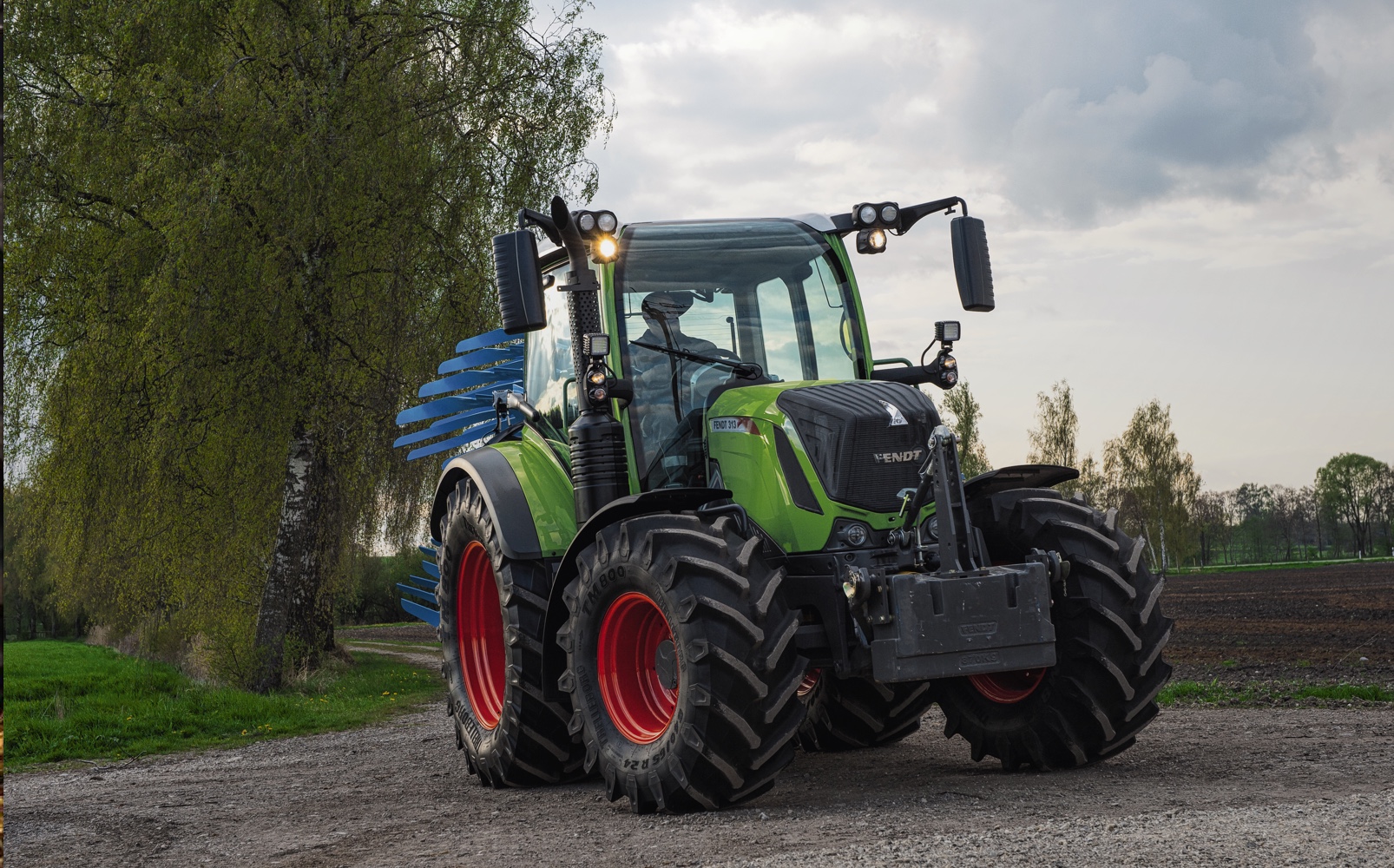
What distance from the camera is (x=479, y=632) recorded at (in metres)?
8.34

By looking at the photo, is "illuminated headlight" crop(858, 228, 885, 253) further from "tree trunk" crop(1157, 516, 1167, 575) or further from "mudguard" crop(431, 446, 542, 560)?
"tree trunk" crop(1157, 516, 1167, 575)

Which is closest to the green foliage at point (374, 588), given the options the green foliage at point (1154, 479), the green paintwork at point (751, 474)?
the green paintwork at point (751, 474)

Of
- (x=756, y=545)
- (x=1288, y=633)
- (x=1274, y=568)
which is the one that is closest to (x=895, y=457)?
(x=756, y=545)

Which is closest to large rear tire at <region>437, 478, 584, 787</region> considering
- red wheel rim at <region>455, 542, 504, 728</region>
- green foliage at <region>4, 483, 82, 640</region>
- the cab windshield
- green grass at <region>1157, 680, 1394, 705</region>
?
red wheel rim at <region>455, 542, 504, 728</region>

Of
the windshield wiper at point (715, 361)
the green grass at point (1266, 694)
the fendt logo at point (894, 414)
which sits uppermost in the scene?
the windshield wiper at point (715, 361)

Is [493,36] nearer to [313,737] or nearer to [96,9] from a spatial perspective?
[96,9]

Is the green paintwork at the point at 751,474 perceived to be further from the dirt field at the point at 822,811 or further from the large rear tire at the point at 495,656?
the dirt field at the point at 822,811

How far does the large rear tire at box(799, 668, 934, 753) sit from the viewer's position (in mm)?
7922

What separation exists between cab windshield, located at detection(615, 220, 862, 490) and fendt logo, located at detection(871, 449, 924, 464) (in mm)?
1011

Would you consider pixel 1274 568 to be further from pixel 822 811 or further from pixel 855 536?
pixel 822 811

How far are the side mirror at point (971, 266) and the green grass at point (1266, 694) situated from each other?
398 cm

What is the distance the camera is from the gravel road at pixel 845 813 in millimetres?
4590

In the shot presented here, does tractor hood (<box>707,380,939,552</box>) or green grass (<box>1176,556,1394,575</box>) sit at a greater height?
tractor hood (<box>707,380,939,552</box>)

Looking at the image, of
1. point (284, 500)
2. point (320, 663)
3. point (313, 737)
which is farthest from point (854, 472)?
point (320, 663)
